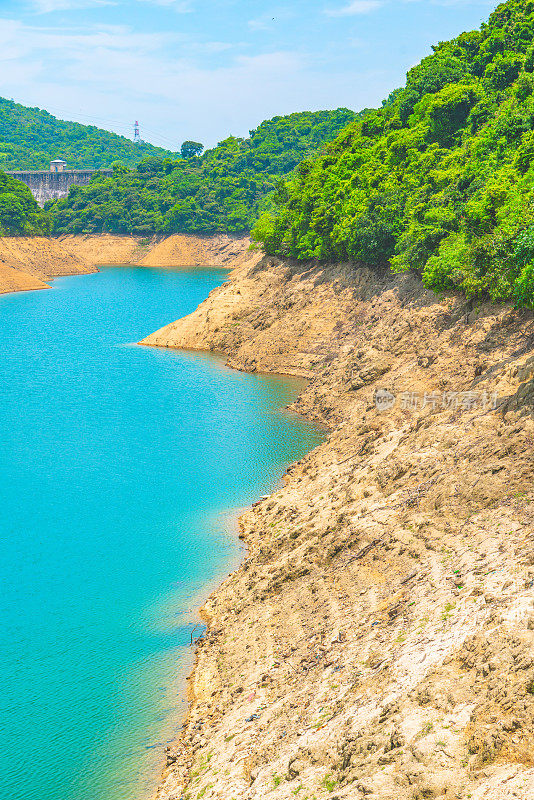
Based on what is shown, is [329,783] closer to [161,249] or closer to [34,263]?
[34,263]

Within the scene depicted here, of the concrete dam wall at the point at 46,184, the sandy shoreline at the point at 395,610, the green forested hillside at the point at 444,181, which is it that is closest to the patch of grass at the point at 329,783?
the sandy shoreline at the point at 395,610

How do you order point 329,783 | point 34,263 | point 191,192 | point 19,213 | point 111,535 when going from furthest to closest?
point 191,192, point 19,213, point 34,263, point 111,535, point 329,783

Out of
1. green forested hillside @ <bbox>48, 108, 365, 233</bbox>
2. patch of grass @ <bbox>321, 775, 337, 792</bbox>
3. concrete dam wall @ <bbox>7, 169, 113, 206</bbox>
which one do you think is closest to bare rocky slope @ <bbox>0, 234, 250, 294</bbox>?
green forested hillside @ <bbox>48, 108, 365, 233</bbox>

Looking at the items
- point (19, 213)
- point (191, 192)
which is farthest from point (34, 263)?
point (191, 192)

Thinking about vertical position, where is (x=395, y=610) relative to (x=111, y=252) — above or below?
below

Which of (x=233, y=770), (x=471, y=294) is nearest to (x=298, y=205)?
(x=471, y=294)

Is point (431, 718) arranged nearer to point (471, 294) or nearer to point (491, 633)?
point (491, 633)

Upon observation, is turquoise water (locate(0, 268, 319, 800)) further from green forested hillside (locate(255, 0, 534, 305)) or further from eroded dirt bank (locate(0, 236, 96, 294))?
eroded dirt bank (locate(0, 236, 96, 294))
